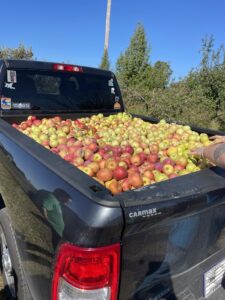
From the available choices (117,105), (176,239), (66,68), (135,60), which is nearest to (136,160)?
(176,239)

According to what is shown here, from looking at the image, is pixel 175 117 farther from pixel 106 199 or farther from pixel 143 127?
pixel 106 199

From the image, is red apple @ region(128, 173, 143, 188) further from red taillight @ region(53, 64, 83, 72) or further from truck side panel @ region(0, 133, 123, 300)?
red taillight @ region(53, 64, 83, 72)

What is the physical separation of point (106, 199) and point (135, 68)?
17.6 metres

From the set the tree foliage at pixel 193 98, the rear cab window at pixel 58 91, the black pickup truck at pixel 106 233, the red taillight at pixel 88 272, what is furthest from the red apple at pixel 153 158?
the tree foliage at pixel 193 98

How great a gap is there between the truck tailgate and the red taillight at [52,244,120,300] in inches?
2.7

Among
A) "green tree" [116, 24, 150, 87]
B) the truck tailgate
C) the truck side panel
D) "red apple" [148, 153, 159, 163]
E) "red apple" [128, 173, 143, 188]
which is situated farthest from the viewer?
"green tree" [116, 24, 150, 87]

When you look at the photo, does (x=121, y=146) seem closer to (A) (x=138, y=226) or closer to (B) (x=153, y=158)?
(B) (x=153, y=158)

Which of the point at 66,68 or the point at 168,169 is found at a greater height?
the point at 66,68

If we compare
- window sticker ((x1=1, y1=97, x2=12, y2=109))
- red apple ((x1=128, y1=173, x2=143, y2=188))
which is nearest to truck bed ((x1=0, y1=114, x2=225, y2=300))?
red apple ((x1=128, y1=173, x2=143, y2=188))

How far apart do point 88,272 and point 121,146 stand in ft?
6.52

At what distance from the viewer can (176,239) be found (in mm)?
1921

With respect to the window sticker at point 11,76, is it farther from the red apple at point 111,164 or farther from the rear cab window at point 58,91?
the red apple at point 111,164

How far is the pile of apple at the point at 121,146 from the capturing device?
2.65 m

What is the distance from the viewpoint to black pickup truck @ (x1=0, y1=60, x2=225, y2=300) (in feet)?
5.27
